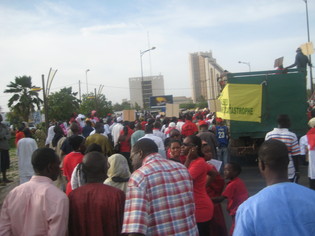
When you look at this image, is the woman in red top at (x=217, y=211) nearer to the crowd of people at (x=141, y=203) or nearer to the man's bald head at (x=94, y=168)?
the crowd of people at (x=141, y=203)

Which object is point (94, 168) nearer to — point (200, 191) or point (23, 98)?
point (200, 191)

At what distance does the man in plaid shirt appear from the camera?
2.59 m

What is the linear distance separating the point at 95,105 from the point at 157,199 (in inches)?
1447

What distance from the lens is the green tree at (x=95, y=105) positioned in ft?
127

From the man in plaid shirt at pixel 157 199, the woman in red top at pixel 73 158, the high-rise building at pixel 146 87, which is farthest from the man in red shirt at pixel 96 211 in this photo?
the high-rise building at pixel 146 87

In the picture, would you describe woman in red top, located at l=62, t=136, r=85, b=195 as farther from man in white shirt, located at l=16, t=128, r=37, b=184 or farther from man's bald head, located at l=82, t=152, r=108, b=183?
man in white shirt, located at l=16, t=128, r=37, b=184

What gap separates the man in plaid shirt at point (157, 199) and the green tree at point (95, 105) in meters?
33.4

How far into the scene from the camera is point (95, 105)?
127 ft

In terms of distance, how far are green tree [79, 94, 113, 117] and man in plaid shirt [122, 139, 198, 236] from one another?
33.4m

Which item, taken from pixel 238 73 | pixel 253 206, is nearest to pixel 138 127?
pixel 238 73

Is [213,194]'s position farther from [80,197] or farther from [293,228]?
[293,228]

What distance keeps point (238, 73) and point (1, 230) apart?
25.4ft

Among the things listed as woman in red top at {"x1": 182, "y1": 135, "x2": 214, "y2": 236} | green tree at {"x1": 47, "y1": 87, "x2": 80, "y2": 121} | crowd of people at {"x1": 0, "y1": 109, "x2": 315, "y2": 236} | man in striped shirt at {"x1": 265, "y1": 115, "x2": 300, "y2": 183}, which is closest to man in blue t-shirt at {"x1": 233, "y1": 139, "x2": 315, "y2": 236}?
crowd of people at {"x1": 0, "y1": 109, "x2": 315, "y2": 236}

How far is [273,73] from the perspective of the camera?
376 inches
